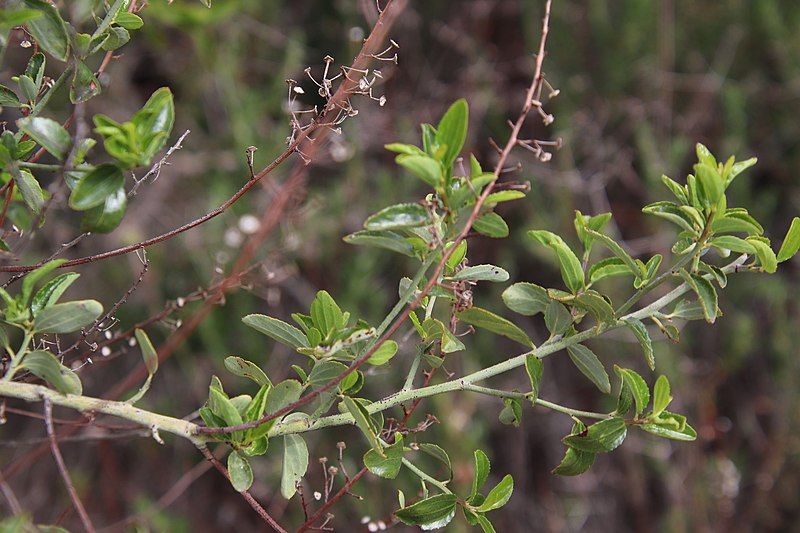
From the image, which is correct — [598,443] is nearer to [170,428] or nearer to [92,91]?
[170,428]

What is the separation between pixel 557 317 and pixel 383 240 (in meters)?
0.14

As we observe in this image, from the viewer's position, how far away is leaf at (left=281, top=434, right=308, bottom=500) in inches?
20.7


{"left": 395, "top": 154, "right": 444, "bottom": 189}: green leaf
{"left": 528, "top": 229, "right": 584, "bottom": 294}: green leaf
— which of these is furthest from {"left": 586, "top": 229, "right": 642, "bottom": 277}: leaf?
{"left": 395, "top": 154, "right": 444, "bottom": 189}: green leaf

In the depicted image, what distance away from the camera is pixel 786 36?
1852mm

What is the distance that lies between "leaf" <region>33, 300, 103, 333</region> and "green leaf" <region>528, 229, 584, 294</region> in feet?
0.97

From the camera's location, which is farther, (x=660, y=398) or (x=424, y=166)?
(x=660, y=398)

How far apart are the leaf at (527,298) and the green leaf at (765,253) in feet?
0.47

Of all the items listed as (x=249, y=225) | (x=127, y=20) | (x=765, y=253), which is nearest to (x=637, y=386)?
(x=765, y=253)

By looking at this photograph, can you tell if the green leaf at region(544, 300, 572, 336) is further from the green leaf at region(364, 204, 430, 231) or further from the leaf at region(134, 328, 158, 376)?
the leaf at region(134, 328, 158, 376)

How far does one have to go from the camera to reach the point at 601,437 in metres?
0.54

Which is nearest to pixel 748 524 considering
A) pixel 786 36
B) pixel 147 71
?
pixel 786 36

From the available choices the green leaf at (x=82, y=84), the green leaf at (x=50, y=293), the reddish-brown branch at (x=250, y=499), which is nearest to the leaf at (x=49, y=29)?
the green leaf at (x=82, y=84)

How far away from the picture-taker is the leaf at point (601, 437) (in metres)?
0.54

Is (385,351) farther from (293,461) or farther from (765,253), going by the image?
(765,253)
